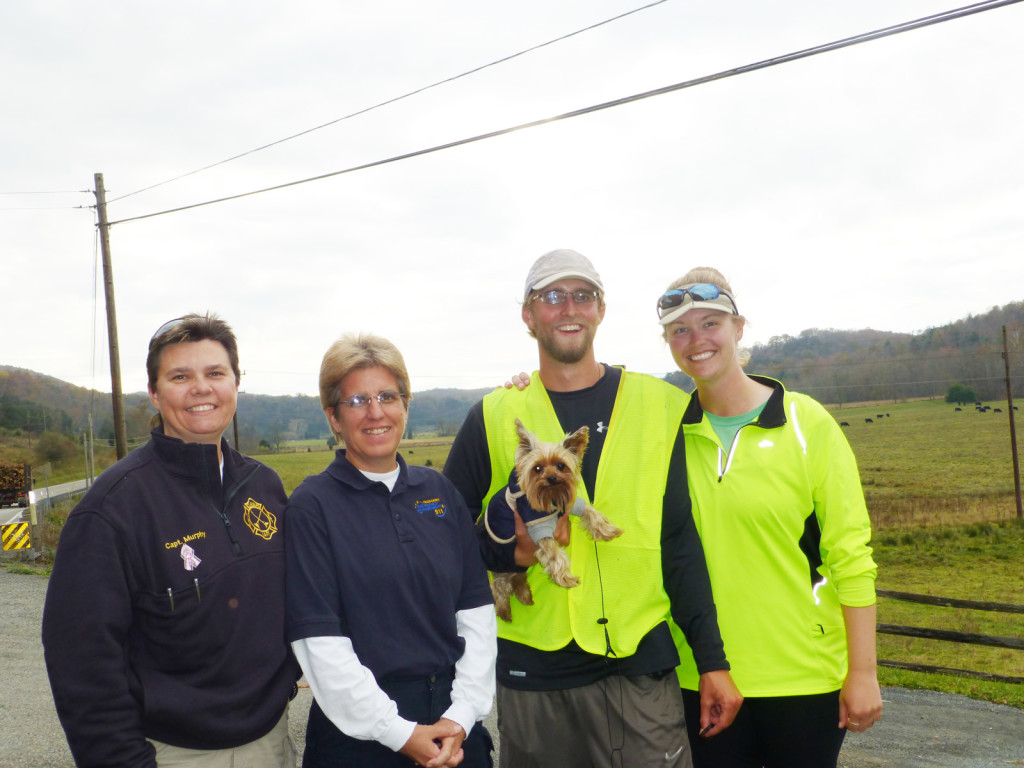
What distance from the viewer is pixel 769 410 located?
318 cm

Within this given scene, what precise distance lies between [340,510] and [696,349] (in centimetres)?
177

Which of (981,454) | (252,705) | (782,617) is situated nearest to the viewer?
(252,705)

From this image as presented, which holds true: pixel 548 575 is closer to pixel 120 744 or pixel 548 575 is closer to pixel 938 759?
pixel 120 744

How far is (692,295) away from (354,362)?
1.60m

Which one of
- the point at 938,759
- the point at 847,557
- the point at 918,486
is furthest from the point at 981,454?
the point at 847,557

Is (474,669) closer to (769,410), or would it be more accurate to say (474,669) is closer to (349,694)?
(349,694)

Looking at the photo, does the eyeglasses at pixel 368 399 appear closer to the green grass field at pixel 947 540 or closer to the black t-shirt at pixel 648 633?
the black t-shirt at pixel 648 633

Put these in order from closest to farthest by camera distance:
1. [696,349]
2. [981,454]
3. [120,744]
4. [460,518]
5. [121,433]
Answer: [120,744], [460,518], [696,349], [121,433], [981,454]

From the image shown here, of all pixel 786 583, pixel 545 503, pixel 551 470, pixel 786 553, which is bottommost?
pixel 786 583

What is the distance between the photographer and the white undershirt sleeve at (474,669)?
258 cm

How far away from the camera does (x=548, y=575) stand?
3.08 m

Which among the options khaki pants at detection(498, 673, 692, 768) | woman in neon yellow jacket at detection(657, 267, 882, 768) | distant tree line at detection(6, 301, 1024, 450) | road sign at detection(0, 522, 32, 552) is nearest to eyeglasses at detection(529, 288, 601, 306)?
woman in neon yellow jacket at detection(657, 267, 882, 768)

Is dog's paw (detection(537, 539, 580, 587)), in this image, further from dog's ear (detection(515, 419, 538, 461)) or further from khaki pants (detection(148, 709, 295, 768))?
khaki pants (detection(148, 709, 295, 768))

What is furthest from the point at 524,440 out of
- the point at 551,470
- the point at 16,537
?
the point at 16,537
